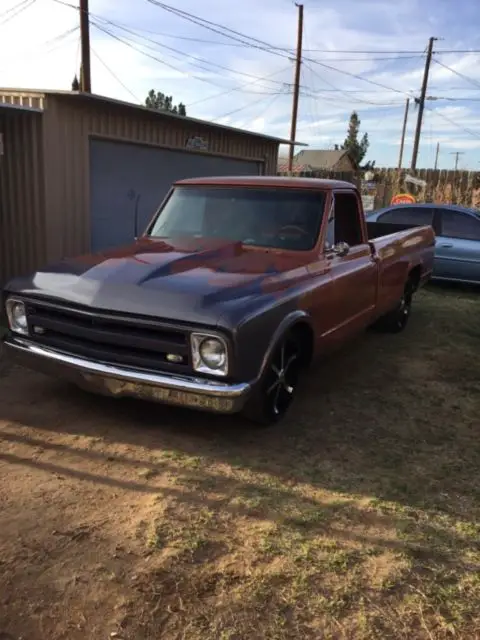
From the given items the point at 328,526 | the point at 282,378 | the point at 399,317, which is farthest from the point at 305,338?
the point at 399,317

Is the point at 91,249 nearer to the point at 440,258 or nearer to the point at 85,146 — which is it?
the point at 85,146

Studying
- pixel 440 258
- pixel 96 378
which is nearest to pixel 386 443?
pixel 96 378

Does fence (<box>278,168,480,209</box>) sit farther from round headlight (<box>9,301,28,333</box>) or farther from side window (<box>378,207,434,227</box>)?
round headlight (<box>9,301,28,333</box>)

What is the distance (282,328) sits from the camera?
4160 mm

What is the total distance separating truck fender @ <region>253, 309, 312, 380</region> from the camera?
4.02 m

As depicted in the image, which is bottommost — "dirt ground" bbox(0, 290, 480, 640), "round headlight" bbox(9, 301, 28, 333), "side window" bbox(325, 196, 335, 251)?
"dirt ground" bbox(0, 290, 480, 640)

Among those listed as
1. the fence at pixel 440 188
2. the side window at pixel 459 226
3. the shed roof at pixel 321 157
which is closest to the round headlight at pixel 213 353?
the side window at pixel 459 226

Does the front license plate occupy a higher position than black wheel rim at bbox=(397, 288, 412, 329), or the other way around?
the front license plate

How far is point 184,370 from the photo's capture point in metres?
3.85

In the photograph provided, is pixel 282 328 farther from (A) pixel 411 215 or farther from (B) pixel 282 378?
(A) pixel 411 215

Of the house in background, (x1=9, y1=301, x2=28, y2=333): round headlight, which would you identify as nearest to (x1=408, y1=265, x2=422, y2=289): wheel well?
(x1=9, y1=301, x2=28, y2=333): round headlight

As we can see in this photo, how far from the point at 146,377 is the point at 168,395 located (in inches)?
7.3

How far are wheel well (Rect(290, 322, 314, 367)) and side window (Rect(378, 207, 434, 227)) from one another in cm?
678

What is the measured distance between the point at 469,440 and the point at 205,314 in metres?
2.27
